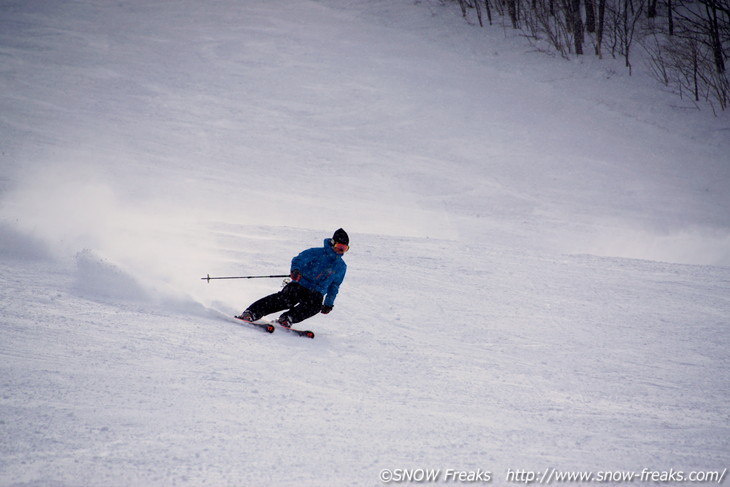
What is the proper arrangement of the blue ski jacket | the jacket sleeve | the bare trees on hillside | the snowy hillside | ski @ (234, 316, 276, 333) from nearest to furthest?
1. the snowy hillside
2. ski @ (234, 316, 276, 333)
3. the jacket sleeve
4. the blue ski jacket
5. the bare trees on hillside

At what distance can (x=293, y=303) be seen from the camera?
599 cm

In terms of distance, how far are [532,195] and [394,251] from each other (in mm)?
6940

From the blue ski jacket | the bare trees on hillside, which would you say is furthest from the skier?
the bare trees on hillside

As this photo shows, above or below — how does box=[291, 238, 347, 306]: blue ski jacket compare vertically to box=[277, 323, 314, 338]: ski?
above

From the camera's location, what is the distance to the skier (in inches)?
230

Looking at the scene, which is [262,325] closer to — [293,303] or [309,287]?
[293,303]

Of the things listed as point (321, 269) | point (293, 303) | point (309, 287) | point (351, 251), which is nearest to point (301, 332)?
point (293, 303)

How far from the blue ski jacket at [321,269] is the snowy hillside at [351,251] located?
0.56m

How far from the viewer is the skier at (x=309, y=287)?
5.85 m

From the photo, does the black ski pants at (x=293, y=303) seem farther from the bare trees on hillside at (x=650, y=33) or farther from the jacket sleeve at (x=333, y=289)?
the bare trees on hillside at (x=650, y=33)

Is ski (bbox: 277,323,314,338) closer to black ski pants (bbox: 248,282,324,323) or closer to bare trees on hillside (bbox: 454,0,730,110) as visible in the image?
black ski pants (bbox: 248,282,324,323)

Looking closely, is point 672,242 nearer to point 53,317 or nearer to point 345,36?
point 53,317

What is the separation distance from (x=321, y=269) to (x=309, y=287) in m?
0.23

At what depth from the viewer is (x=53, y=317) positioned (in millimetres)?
5082
